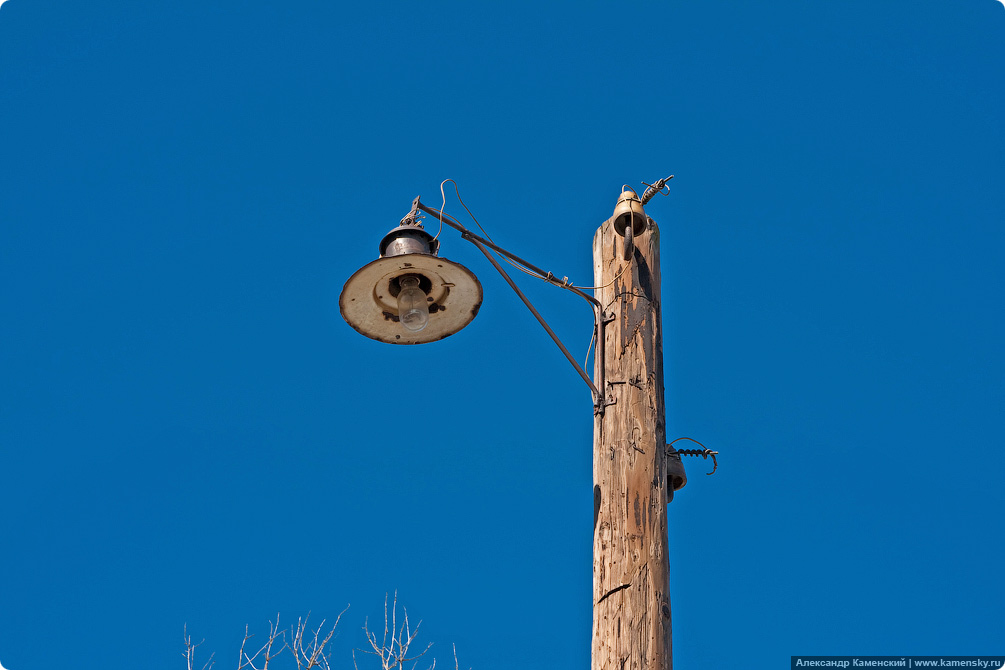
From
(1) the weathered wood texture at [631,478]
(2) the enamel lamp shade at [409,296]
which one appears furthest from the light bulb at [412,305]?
(1) the weathered wood texture at [631,478]

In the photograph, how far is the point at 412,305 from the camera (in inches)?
193

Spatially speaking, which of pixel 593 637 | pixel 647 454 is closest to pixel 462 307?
pixel 647 454

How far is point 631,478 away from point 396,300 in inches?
58.5

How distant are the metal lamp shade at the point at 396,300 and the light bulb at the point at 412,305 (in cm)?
4

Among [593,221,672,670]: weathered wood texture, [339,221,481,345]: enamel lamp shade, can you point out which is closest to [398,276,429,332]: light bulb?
[339,221,481,345]: enamel lamp shade

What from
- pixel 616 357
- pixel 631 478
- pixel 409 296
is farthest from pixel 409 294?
pixel 631 478

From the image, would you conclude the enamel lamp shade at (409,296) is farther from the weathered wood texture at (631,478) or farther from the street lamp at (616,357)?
the weathered wood texture at (631,478)

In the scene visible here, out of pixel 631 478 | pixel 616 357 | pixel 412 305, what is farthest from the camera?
pixel 412 305

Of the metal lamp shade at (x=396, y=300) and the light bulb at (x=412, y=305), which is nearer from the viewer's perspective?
the metal lamp shade at (x=396, y=300)

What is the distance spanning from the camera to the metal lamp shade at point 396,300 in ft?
15.7

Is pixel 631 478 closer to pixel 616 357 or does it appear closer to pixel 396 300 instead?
pixel 616 357

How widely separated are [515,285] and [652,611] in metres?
1.71

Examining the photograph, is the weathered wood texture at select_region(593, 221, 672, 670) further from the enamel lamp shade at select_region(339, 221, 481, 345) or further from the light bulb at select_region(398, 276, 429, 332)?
the light bulb at select_region(398, 276, 429, 332)

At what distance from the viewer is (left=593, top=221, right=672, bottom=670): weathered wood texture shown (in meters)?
4.00
